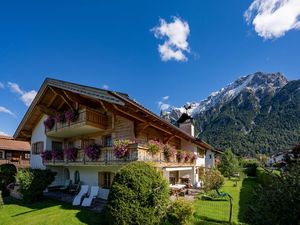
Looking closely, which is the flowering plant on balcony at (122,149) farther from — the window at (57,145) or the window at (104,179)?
the window at (57,145)

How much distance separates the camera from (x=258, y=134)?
11681 cm

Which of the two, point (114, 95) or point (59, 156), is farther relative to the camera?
point (59, 156)

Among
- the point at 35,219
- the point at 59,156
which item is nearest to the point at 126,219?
the point at 35,219

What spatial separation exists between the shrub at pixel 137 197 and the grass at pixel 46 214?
2.10m

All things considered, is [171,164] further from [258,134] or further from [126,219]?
[258,134]

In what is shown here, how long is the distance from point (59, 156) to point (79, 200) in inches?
241

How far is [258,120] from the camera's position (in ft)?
430

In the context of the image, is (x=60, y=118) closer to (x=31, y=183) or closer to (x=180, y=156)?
(x=31, y=183)

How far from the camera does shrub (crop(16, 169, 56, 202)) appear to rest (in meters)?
18.6

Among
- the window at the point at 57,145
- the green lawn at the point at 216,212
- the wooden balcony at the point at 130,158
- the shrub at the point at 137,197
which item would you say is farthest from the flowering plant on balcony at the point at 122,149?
the window at the point at 57,145

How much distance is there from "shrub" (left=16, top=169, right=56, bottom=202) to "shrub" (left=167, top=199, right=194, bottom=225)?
11564 millimetres

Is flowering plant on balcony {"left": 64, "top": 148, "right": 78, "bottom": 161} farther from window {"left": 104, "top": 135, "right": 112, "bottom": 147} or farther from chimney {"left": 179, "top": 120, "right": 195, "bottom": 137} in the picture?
chimney {"left": 179, "top": 120, "right": 195, "bottom": 137}

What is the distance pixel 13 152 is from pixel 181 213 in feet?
110

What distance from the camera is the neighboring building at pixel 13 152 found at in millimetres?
35562
